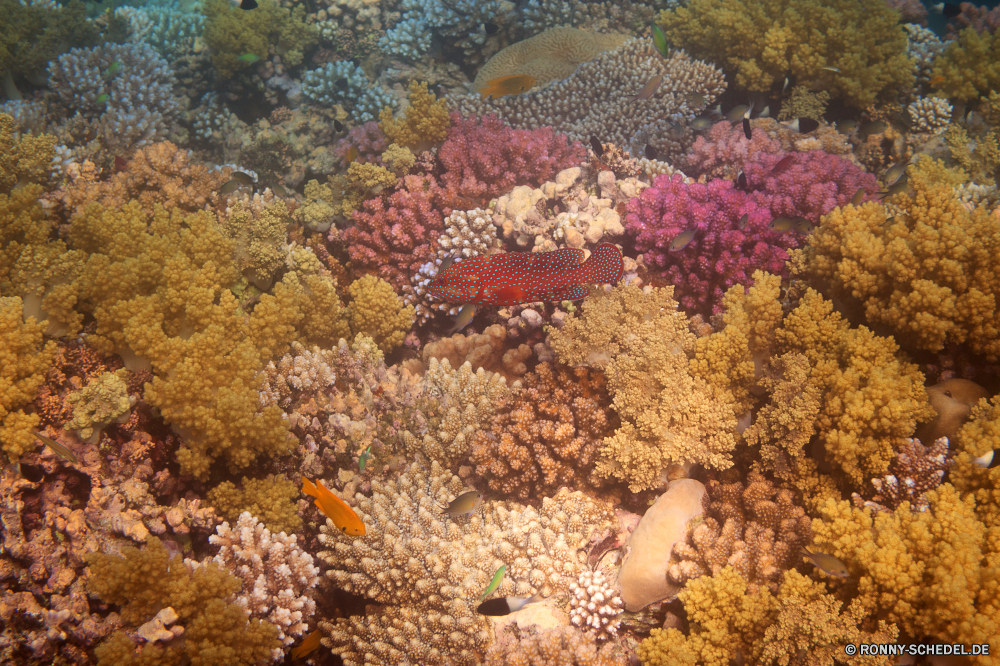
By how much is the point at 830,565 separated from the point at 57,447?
179 inches

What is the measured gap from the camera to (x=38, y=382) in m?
3.06

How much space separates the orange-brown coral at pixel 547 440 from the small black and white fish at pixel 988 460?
2.06m

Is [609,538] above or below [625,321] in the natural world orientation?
below

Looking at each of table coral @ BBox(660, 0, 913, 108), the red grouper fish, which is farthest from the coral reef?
the red grouper fish

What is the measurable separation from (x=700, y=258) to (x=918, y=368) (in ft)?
6.12

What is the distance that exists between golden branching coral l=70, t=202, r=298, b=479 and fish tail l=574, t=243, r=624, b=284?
101 inches

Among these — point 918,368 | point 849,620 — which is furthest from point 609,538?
point 918,368

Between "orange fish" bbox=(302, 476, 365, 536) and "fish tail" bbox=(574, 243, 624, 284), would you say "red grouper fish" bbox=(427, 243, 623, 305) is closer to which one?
"fish tail" bbox=(574, 243, 624, 284)

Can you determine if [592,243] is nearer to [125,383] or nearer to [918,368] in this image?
[918,368]

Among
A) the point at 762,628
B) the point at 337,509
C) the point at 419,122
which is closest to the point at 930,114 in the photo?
the point at 419,122

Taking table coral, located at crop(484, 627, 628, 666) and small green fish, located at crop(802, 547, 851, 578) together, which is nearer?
small green fish, located at crop(802, 547, 851, 578)

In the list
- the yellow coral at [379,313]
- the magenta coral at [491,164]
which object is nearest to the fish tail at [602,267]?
the yellow coral at [379,313]

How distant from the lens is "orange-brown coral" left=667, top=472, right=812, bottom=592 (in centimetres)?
286

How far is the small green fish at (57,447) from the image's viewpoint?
2.85 metres
